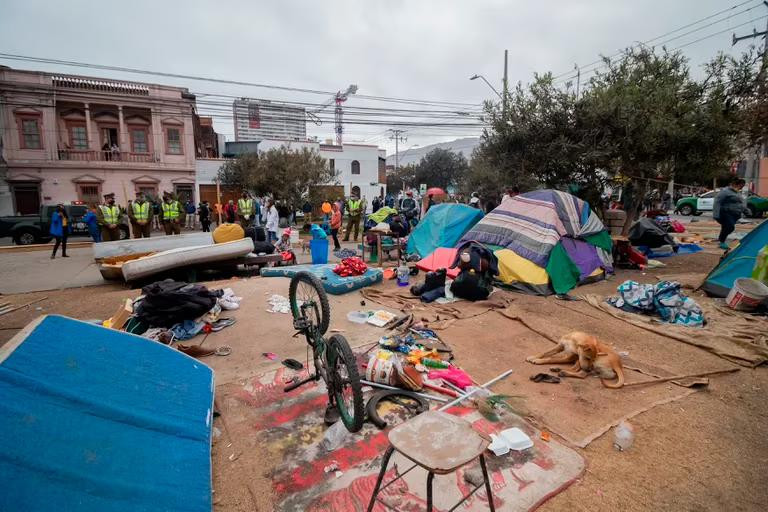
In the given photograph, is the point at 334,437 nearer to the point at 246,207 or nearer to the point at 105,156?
the point at 246,207

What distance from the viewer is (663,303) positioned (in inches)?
224

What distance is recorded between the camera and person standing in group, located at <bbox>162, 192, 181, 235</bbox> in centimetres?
1347

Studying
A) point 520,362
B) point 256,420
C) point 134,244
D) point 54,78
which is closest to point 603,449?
point 520,362

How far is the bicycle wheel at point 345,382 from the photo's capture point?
2.63 metres

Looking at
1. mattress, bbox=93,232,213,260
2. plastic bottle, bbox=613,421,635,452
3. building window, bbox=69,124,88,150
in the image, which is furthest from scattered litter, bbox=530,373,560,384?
building window, bbox=69,124,88,150

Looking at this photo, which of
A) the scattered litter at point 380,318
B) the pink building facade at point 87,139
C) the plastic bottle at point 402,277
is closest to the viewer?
the scattered litter at point 380,318

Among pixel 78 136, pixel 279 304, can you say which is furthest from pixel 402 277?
pixel 78 136

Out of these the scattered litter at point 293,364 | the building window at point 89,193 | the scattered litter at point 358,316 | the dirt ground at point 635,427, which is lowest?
the dirt ground at point 635,427

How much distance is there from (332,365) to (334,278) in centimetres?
423

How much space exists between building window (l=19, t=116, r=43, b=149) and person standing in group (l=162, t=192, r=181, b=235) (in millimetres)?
15529

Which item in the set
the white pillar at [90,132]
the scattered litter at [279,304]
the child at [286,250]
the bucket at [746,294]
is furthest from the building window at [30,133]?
the bucket at [746,294]

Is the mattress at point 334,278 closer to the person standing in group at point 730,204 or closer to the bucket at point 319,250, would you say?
the bucket at point 319,250

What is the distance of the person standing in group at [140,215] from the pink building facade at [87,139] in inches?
398

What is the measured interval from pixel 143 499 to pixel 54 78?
29691 mm
